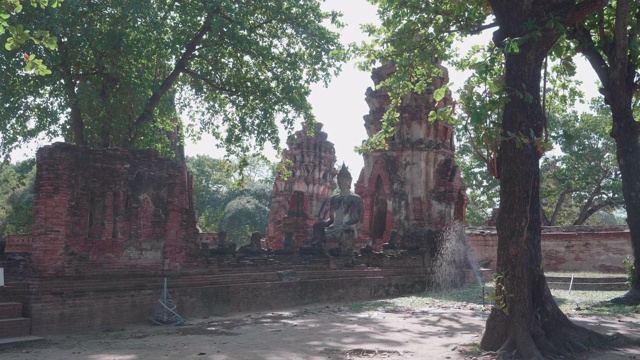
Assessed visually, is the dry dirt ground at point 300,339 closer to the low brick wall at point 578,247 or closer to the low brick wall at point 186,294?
the low brick wall at point 186,294

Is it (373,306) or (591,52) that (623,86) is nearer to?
(591,52)

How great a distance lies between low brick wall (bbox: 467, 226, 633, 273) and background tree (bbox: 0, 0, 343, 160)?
35.9 ft

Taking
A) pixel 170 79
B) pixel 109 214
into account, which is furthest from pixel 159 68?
pixel 109 214

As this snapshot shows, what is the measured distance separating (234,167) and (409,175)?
577cm

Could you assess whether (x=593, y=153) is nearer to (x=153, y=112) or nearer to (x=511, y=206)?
(x=153, y=112)

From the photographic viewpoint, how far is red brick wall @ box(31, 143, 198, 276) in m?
9.39

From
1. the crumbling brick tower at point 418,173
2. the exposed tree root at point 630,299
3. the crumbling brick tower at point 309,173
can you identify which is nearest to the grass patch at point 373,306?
the exposed tree root at point 630,299

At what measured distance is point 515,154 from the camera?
285 inches

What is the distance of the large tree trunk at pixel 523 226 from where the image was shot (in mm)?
6961

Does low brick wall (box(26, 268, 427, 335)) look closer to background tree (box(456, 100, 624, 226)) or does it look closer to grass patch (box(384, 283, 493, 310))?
grass patch (box(384, 283, 493, 310))

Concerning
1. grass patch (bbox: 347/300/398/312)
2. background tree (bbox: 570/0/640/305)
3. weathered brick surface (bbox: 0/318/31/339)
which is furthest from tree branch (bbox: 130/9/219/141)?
background tree (bbox: 570/0/640/305)

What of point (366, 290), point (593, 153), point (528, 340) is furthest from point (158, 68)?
point (593, 153)

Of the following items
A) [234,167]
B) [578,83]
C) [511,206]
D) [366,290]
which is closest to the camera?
[511,206]

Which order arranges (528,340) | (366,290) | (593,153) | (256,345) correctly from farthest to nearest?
(593,153) → (366,290) → (256,345) → (528,340)
